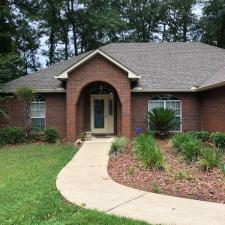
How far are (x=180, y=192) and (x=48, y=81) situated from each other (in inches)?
557

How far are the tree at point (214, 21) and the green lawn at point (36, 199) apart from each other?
2824 cm

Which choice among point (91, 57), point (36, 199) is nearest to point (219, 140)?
point (91, 57)

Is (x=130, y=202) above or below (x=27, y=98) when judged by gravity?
below

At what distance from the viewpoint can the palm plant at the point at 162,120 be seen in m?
18.7

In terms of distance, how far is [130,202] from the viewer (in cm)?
692

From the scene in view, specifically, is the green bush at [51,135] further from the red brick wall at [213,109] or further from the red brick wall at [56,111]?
the red brick wall at [213,109]

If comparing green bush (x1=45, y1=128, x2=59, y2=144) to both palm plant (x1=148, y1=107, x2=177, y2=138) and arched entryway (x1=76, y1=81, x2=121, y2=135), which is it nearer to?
arched entryway (x1=76, y1=81, x2=121, y2=135)

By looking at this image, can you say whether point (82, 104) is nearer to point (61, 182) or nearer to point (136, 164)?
point (136, 164)

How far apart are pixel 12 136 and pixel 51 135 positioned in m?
1.83

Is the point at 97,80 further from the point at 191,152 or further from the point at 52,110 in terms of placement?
the point at 191,152

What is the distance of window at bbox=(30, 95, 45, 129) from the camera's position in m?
20.3

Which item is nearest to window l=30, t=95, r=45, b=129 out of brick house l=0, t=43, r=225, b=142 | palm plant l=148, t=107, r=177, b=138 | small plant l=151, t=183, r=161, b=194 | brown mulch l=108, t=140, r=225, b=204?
brick house l=0, t=43, r=225, b=142

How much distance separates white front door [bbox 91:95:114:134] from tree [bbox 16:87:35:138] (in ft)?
12.0

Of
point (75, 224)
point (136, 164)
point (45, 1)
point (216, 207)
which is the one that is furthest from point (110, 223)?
point (45, 1)
